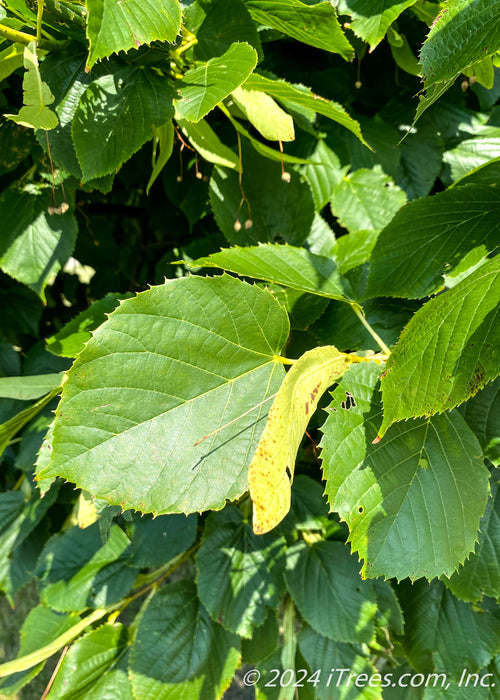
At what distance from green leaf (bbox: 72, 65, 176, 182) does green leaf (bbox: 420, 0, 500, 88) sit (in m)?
0.29

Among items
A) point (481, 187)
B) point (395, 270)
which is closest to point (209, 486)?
point (395, 270)

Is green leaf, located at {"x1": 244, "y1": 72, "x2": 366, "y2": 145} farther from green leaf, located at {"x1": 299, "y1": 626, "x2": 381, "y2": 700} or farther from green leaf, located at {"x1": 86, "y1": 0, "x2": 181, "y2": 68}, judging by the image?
green leaf, located at {"x1": 299, "y1": 626, "x2": 381, "y2": 700}

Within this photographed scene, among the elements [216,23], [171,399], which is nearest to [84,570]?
[171,399]

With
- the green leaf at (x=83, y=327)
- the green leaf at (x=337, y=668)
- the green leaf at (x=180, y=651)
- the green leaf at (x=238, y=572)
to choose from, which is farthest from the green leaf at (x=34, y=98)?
the green leaf at (x=337, y=668)

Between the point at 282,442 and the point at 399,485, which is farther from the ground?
the point at 282,442

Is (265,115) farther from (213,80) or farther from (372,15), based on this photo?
(372,15)

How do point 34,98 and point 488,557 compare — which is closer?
point 34,98

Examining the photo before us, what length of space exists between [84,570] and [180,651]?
0.75 ft

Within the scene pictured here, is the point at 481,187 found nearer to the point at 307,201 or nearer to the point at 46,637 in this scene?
the point at 307,201

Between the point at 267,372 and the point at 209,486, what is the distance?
0.14 metres

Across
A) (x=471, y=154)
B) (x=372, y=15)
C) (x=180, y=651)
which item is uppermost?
(x=372, y=15)

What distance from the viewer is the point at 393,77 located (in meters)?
0.98

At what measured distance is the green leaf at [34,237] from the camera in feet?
2.68

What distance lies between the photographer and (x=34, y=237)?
82 cm
